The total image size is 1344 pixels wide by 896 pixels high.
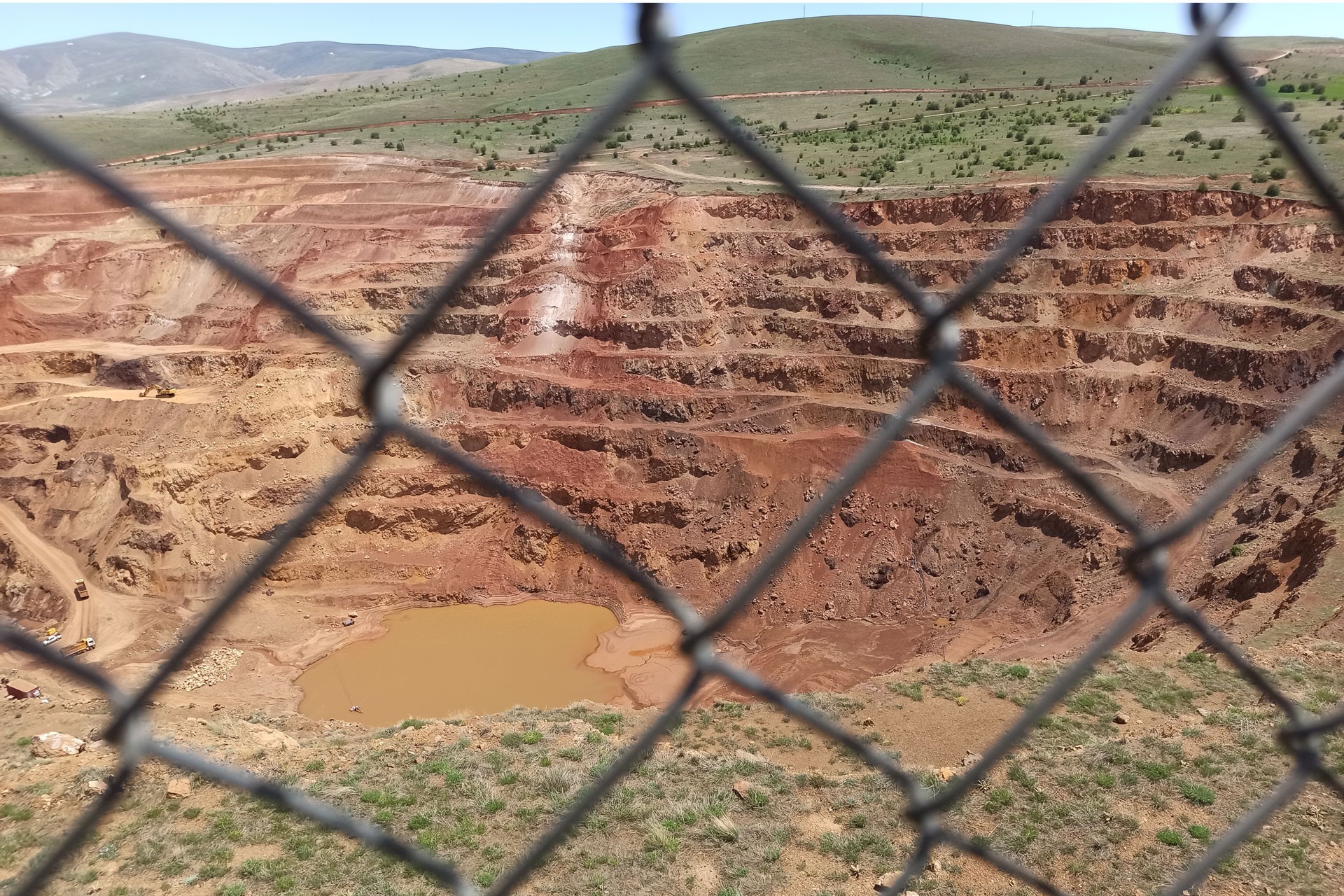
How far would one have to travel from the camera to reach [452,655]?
2186cm

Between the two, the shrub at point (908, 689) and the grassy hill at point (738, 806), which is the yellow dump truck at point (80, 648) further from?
the shrub at point (908, 689)

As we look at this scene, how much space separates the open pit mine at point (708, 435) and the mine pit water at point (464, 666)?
1.69ft

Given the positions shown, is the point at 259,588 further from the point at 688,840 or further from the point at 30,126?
the point at 30,126

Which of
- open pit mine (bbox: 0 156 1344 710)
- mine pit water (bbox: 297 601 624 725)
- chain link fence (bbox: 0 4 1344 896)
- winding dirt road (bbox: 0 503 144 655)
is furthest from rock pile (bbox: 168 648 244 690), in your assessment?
chain link fence (bbox: 0 4 1344 896)

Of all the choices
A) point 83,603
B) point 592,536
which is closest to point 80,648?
point 83,603

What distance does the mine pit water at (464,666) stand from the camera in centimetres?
1984

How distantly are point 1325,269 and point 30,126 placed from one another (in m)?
28.1

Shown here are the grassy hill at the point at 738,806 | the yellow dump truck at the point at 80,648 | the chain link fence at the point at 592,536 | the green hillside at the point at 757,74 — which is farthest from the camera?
the green hillside at the point at 757,74

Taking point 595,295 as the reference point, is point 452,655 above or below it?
below

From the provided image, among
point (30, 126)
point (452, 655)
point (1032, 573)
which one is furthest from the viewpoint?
point (452, 655)

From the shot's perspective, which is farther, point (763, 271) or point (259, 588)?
point (763, 271)

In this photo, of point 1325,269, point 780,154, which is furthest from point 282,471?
point 1325,269

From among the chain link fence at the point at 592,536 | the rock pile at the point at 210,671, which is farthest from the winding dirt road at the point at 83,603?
the chain link fence at the point at 592,536

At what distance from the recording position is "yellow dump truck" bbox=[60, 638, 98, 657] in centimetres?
2048
